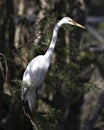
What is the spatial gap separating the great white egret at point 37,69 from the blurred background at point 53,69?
6.4 inches

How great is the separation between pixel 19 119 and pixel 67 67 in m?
1.87

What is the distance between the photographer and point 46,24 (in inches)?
276

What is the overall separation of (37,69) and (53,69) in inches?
10.5

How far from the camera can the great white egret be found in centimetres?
611

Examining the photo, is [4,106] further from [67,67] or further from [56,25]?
[56,25]

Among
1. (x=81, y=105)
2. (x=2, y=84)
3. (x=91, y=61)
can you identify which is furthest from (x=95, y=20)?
(x=2, y=84)

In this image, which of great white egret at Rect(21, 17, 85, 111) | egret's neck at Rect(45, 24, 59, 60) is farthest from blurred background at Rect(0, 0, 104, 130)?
egret's neck at Rect(45, 24, 59, 60)

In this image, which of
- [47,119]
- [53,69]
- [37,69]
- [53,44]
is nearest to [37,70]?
[37,69]

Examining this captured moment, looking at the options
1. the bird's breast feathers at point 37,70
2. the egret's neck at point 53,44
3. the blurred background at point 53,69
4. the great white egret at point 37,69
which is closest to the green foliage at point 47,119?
the blurred background at point 53,69

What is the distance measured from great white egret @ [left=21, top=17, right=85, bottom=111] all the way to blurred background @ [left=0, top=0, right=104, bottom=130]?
0.16m

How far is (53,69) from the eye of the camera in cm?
643

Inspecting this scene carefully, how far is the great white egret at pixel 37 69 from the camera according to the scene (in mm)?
6109

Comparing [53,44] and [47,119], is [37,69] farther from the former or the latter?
[47,119]

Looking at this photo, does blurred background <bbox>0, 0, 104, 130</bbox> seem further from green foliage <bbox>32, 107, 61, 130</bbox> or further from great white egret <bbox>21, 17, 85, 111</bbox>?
great white egret <bbox>21, 17, 85, 111</bbox>
